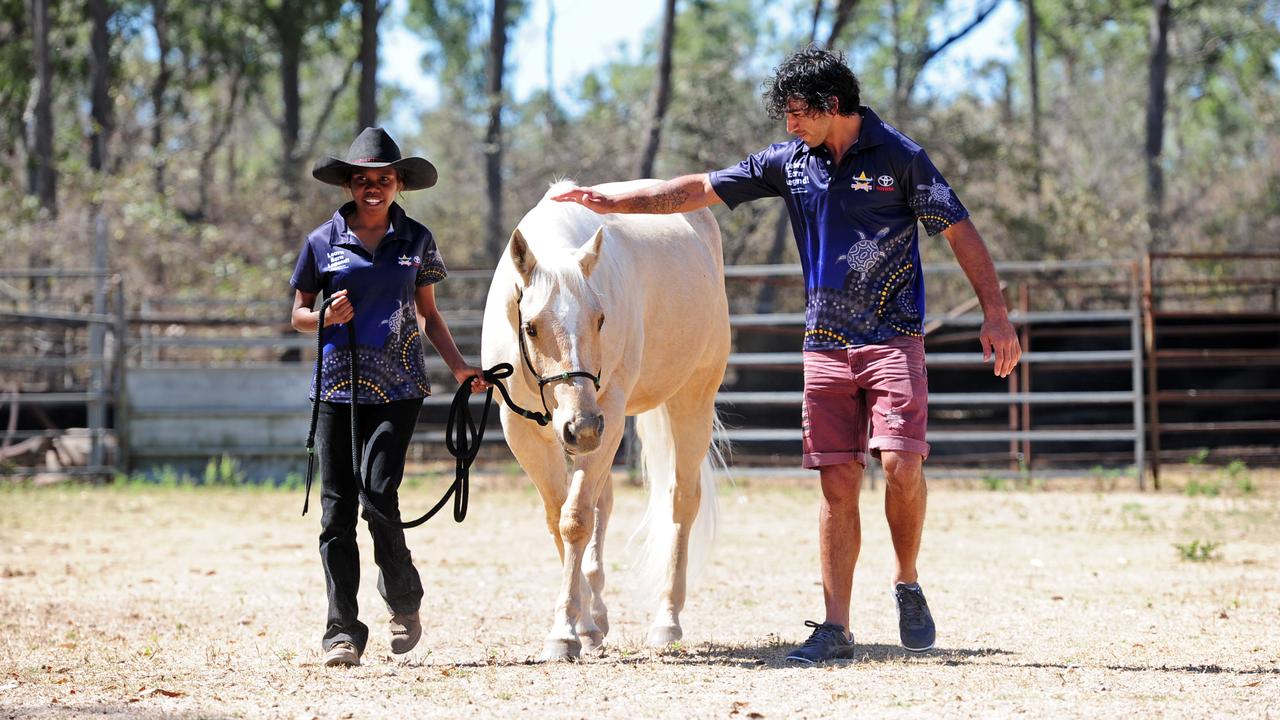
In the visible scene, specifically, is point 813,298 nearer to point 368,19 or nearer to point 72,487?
point 72,487

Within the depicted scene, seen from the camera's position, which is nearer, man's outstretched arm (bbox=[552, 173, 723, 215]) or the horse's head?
the horse's head

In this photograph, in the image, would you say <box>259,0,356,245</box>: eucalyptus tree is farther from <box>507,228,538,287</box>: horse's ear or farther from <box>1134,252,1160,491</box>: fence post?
<box>507,228,538,287</box>: horse's ear

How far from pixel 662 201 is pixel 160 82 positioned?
27.0 metres

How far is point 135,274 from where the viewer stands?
2186 cm

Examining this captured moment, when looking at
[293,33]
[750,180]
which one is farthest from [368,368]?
[293,33]

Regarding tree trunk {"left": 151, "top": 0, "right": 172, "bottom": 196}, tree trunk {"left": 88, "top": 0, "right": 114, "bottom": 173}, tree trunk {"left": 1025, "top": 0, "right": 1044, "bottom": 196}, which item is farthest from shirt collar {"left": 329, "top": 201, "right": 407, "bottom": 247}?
tree trunk {"left": 151, "top": 0, "right": 172, "bottom": 196}

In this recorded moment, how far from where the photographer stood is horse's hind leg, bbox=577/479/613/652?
4742 millimetres

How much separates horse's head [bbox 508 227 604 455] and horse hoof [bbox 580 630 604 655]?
2.73 ft

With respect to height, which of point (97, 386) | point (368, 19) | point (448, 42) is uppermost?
point (448, 42)

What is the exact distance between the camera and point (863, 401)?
467 cm

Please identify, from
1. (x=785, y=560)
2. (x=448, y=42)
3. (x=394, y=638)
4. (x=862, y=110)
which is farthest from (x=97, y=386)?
(x=448, y=42)

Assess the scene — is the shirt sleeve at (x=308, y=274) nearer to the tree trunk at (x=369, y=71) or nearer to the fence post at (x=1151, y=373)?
the fence post at (x=1151, y=373)

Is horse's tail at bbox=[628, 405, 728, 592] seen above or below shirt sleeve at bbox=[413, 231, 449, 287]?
below

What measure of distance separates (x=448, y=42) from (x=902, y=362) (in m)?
36.5
